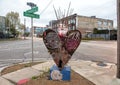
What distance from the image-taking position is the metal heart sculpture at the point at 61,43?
516cm

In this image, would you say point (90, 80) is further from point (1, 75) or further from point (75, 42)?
point (1, 75)

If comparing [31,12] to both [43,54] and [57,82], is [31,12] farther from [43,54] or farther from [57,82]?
[43,54]

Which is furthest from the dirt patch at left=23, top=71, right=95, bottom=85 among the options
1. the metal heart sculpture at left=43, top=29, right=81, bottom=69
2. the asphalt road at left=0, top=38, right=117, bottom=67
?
the asphalt road at left=0, top=38, right=117, bottom=67

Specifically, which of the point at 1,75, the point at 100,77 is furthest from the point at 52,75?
the point at 1,75

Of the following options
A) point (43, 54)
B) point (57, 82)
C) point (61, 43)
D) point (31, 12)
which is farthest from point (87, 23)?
point (57, 82)

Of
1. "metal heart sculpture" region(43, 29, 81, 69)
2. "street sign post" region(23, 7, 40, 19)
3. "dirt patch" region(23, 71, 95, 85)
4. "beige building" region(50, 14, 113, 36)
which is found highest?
"beige building" region(50, 14, 113, 36)

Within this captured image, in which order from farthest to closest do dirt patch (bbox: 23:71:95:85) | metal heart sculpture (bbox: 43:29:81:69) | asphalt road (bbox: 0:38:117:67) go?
1. asphalt road (bbox: 0:38:117:67)
2. metal heart sculpture (bbox: 43:29:81:69)
3. dirt patch (bbox: 23:71:95:85)

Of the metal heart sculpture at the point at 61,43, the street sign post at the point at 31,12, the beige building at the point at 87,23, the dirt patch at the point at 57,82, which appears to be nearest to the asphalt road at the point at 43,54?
the street sign post at the point at 31,12

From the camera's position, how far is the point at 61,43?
5.24m

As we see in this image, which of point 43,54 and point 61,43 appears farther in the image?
point 43,54

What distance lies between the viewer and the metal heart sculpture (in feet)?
16.9

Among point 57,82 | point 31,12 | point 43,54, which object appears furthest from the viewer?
point 43,54

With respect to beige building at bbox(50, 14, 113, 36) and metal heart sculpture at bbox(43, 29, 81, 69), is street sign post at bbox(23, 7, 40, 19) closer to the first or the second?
metal heart sculpture at bbox(43, 29, 81, 69)

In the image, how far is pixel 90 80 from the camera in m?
5.28
